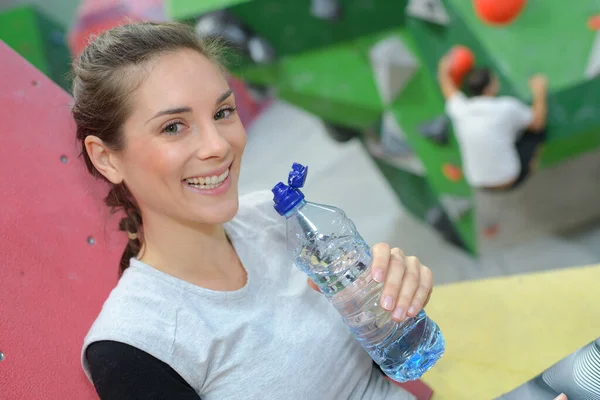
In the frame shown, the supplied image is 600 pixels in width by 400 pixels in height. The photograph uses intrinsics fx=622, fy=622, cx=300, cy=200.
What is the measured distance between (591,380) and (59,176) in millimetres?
934

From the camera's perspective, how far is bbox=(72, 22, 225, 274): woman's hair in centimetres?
92

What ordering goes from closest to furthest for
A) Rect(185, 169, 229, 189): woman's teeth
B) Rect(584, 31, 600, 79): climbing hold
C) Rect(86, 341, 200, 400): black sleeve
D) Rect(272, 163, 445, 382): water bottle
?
1. Rect(86, 341, 200, 400): black sleeve
2. Rect(185, 169, 229, 189): woman's teeth
3. Rect(272, 163, 445, 382): water bottle
4. Rect(584, 31, 600, 79): climbing hold

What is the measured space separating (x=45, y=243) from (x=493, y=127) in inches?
67.5

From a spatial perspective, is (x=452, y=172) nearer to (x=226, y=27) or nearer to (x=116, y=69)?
(x=226, y=27)

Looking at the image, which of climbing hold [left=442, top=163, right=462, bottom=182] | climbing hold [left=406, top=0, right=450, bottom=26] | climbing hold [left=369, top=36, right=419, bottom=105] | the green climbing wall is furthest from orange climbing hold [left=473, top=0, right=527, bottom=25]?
the green climbing wall

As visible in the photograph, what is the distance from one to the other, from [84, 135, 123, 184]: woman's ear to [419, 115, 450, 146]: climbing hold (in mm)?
1696

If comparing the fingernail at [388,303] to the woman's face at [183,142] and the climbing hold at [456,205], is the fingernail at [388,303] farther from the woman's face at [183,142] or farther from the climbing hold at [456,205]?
the climbing hold at [456,205]

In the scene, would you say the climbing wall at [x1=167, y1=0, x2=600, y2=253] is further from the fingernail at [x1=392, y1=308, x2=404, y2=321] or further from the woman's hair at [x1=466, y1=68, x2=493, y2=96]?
the fingernail at [x1=392, y1=308, x2=404, y2=321]

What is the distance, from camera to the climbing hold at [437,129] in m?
2.43

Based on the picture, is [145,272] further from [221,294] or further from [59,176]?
[59,176]

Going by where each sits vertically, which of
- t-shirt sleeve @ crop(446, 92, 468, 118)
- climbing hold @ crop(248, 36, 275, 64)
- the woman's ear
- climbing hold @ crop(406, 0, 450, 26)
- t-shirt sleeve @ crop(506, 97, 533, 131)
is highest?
the woman's ear

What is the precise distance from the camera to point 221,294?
3.19 feet

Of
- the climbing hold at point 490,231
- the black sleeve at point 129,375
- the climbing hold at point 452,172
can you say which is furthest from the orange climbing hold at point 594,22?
the black sleeve at point 129,375

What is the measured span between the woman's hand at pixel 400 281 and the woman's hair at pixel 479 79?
1405mm
